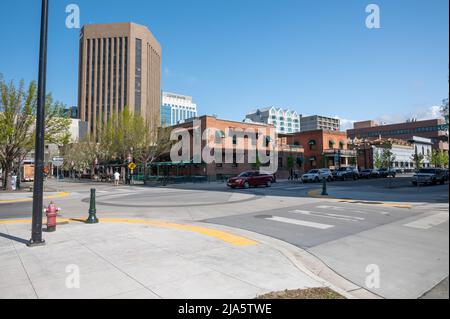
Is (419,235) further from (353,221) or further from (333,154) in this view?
(333,154)

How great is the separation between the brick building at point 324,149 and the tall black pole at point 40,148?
58929 millimetres

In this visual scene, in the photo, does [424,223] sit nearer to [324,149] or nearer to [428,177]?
[428,177]

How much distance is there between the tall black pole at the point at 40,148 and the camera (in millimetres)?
7594

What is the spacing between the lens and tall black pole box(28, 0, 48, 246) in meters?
7.59

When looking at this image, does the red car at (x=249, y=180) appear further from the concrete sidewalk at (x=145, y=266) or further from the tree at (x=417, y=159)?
the tree at (x=417, y=159)

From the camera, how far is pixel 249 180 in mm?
28531

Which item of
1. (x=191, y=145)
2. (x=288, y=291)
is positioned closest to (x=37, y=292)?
(x=288, y=291)

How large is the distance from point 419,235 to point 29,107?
3084 centimetres

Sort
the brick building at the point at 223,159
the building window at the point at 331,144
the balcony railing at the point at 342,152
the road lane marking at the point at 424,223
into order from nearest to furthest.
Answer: the road lane marking at the point at 424,223 → the brick building at the point at 223,159 → the balcony railing at the point at 342,152 → the building window at the point at 331,144

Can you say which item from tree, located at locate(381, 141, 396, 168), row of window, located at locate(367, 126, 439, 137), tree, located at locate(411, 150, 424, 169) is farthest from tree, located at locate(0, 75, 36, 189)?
row of window, located at locate(367, 126, 439, 137)

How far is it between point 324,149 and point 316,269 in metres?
61.5

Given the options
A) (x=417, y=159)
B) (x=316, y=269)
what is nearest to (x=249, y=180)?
(x=316, y=269)

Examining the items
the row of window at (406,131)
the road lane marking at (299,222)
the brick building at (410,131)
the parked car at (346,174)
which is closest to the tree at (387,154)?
the parked car at (346,174)

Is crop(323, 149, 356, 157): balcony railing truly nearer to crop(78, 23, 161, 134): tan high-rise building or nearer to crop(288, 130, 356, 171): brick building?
crop(288, 130, 356, 171): brick building
